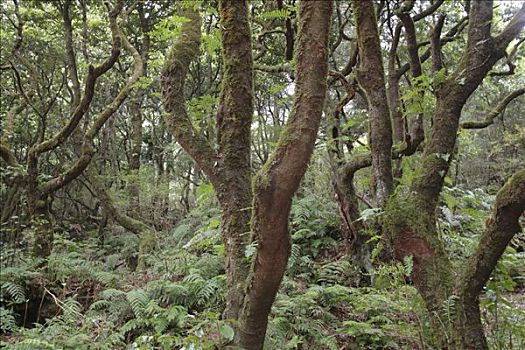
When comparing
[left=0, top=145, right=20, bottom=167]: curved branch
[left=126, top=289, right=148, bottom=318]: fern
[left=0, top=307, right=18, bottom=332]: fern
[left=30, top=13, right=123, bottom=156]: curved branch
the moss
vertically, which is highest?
[left=30, top=13, right=123, bottom=156]: curved branch

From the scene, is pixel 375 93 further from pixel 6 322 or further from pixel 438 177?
pixel 6 322

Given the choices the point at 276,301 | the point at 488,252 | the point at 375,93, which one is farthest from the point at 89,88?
the point at 488,252

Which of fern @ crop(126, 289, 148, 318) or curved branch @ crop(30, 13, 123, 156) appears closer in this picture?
fern @ crop(126, 289, 148, 318)

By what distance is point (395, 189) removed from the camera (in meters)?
3.76

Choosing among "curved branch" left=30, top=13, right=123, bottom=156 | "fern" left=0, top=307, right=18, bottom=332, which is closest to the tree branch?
"fern" left=0, top=307, right=18, bottom=332

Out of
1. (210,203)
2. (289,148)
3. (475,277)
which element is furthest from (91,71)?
(475,277)

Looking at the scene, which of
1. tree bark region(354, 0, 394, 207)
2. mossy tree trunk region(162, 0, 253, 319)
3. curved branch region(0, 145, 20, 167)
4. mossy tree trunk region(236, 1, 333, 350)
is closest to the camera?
mossy tree trunk region(236, 1, 333, 350)

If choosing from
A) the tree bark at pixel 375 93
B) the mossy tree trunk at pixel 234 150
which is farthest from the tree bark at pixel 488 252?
the mossy tree trunk at pixel 234 150

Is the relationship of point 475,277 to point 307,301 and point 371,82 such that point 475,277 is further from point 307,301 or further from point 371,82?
point 307,301

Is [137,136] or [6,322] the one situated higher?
[137,136]

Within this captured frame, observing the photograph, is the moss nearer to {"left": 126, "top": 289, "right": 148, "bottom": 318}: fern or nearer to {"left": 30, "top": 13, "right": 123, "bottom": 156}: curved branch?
{"left": 126, "top": 289, "right": 148, "bottom": 318}: fern

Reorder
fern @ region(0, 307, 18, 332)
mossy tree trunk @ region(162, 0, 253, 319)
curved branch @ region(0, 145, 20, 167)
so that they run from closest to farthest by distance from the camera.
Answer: mossy tree trunk @ region(162, 0, 253, 319) < fern @ region(0, 307, 18, 332) < curved branch @ region(0, 145, 20, 167)

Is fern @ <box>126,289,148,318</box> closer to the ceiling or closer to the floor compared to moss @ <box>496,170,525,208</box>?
closer to the floor

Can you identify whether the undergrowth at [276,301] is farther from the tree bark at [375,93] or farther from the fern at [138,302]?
the tree bark at [375,93]
